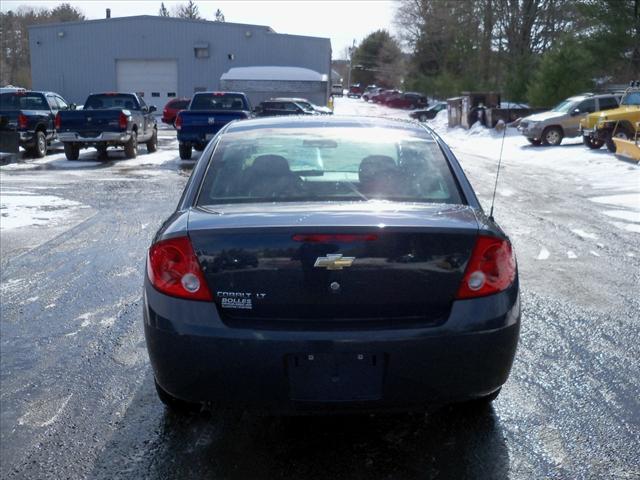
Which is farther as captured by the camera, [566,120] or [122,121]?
[566,120]

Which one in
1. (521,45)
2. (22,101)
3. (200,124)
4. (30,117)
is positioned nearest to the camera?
(200,124)

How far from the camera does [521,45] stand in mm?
46906

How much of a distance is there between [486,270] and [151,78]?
47.6 m

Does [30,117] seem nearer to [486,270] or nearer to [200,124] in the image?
[200,124]

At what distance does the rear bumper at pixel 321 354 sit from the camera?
10.8 feet

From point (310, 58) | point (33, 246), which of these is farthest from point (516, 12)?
point (33, 246)

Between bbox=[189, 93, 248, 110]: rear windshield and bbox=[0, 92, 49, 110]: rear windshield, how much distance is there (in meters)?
4.33

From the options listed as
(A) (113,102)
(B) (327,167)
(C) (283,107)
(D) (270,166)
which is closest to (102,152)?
(A) (113,102)

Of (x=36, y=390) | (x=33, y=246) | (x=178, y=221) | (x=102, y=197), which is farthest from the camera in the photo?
(x=102, y=197)

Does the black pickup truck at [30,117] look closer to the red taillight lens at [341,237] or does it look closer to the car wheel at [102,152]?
the car wheel at [102,152]

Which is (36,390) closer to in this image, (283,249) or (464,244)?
(283,249)

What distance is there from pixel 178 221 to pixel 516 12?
4642 centimetres

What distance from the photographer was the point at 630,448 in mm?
3750

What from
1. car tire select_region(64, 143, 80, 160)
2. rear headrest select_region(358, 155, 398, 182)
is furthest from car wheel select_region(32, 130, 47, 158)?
rear headrest select_region(358, 155, 398, 182)
